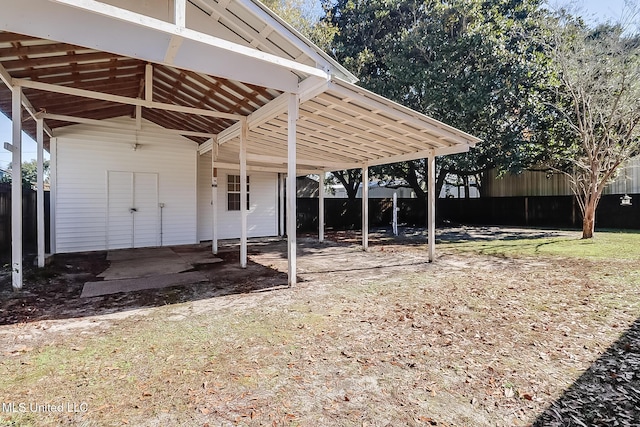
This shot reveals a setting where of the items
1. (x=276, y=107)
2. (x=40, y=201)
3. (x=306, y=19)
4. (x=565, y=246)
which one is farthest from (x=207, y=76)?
(x=306, y=19)

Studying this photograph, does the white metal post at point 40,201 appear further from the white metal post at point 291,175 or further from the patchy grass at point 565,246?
the patchy grass at point 565,246

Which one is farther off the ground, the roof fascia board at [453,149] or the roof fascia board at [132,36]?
the roof fascia board at [132,36]

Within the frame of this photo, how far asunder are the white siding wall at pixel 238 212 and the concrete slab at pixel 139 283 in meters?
4.83

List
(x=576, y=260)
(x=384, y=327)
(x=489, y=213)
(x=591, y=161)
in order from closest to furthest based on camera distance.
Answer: (x=384, y=327), (x=576, y=260), (x=591, y=161), (x=489, y=213)

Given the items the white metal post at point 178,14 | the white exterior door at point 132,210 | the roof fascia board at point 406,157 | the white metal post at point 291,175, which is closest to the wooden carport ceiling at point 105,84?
the white metal post at point 291,175

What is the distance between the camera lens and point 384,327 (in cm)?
341

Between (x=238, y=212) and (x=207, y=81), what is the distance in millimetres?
5760

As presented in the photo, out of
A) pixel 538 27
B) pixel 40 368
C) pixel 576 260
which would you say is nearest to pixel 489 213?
pixel 538 27

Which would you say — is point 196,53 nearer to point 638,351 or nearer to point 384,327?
point 384,327

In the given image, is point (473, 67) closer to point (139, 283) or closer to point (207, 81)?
point (207, 81)

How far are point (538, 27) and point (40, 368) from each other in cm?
1502

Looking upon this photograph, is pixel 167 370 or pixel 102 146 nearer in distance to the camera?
pixel 167 370

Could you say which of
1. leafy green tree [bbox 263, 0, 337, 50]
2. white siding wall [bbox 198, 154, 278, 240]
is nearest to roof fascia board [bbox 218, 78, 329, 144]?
white siding wall [bbox 198, 154, 278, 240]

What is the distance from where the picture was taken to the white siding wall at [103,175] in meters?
8.00
